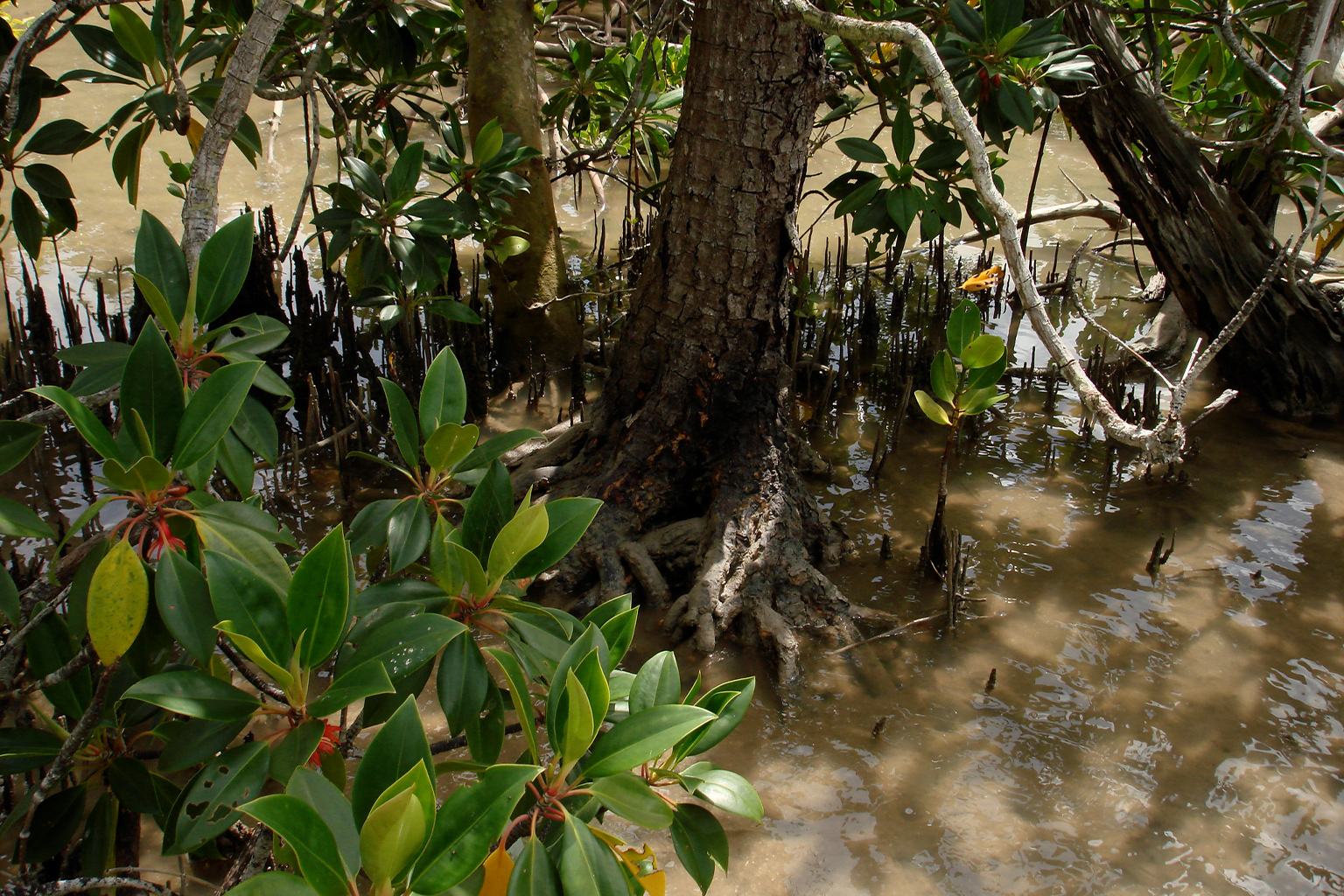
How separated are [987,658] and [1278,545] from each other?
1167mm

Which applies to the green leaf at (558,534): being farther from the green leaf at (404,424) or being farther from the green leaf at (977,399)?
the green leaf at (977,399)

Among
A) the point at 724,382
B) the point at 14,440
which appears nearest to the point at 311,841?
the point at 14,440

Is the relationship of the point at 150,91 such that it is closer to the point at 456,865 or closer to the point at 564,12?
the point at 456,865

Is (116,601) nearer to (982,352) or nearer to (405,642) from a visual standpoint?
(405,642)

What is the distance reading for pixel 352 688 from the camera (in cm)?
94

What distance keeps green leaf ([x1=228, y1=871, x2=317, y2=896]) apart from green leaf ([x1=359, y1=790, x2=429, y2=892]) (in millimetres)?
53

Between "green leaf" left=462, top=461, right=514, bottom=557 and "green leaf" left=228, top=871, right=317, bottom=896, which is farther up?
"green leaf" left=462, top=461, right=514, bottom=557

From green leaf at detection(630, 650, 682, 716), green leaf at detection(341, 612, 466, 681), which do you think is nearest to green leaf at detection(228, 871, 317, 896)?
green leaf at detection(341, 612, 466, 681)

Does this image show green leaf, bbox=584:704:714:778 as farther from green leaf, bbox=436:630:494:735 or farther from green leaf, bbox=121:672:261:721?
green leaf, bbox=121:672:261:721

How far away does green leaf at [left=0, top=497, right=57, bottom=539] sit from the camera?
103 cm

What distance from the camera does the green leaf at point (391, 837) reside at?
0.77 meters

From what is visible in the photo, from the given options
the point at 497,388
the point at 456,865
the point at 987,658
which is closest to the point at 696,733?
the point at 456,865

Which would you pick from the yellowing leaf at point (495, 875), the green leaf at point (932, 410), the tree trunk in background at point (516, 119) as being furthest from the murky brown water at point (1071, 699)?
the tree trunk in background at point (516, 119)

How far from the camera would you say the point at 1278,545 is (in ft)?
8.96
